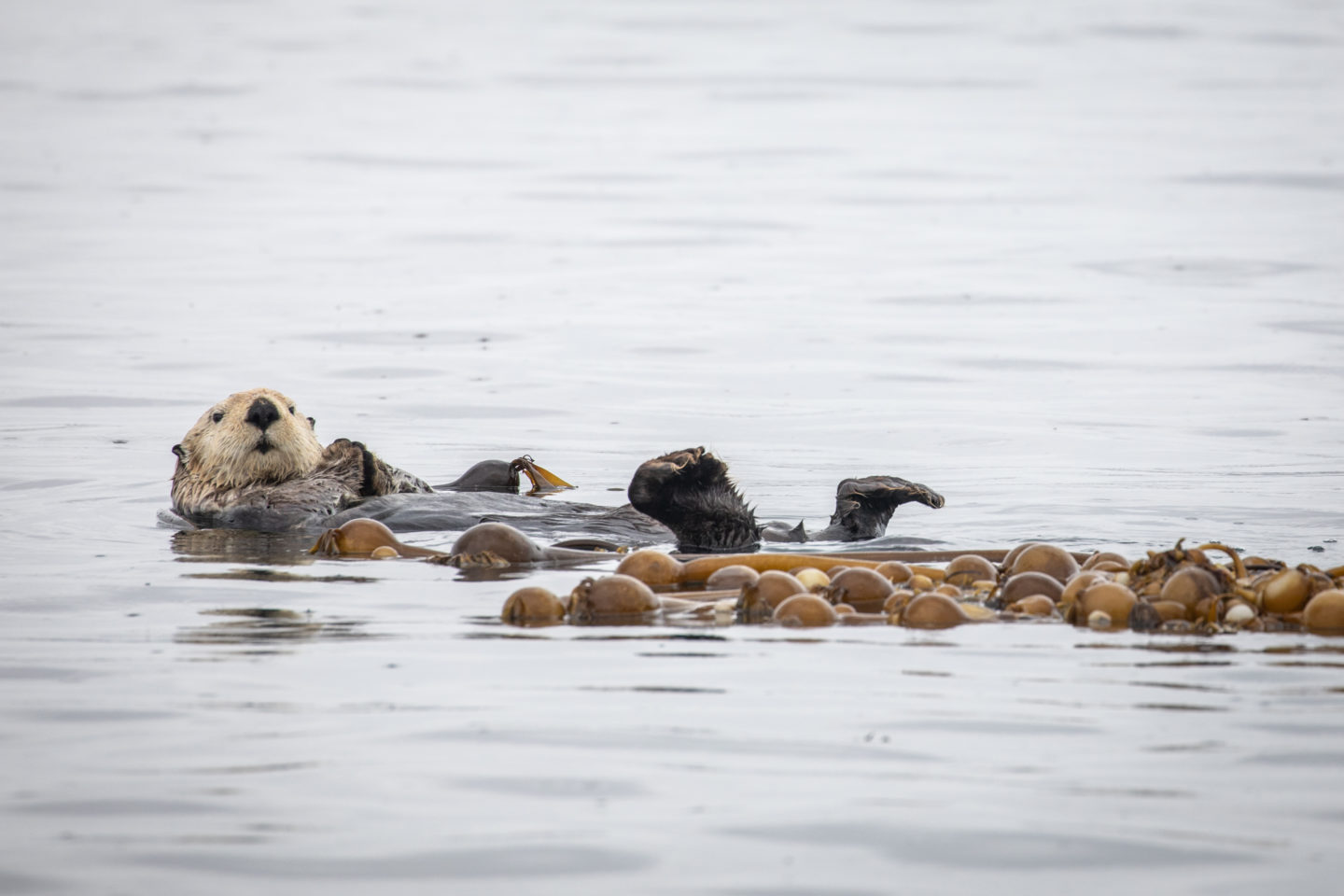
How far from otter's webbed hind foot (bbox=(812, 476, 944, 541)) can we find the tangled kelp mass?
1481 millimetres

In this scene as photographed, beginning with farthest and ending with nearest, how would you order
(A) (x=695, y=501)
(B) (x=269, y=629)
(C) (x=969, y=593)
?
(A) (x=695, y=501), (C) (x=969, y=593), (B) (x=269, y=629)

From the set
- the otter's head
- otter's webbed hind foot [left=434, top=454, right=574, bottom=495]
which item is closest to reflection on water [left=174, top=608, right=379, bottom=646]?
the otter's head

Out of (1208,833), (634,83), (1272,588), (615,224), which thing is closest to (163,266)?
(615,224)

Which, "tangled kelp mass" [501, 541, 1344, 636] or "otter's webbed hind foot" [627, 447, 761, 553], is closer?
"tangled kelp mass" [501, 541, 1344, 636]

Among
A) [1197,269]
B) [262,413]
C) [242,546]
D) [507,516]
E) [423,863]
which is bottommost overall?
[423,863]

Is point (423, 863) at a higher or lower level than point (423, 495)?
lower

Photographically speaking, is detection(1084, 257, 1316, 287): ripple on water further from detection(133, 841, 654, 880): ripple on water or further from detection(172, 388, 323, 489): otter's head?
detection(133, 841, 654, 880): ripple on water

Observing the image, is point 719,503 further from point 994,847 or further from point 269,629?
point 994,847

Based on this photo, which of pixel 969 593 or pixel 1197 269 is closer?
pixel 969 593

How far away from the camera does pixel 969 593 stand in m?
4.81

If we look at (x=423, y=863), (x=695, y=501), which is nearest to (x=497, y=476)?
(x=695, y=501)

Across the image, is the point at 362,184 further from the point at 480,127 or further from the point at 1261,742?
the point at 1261,742

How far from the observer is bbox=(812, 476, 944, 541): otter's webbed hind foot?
6523 millimetres

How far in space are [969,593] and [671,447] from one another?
439cm
